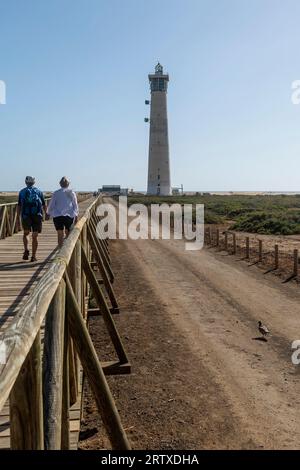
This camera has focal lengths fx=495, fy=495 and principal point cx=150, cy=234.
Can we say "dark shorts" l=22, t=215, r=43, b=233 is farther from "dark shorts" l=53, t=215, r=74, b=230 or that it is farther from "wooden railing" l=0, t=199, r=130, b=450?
"wooden railing" l=0, t=199, r=130, b=450

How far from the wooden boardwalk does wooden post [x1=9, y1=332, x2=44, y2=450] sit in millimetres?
958

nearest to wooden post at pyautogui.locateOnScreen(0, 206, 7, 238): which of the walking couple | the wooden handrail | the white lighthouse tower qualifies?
the walking couple

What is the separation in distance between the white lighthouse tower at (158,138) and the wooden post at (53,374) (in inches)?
2712

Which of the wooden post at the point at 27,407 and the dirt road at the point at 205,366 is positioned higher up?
the wooden post at the point at 27,407

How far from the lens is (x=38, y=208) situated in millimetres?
9469

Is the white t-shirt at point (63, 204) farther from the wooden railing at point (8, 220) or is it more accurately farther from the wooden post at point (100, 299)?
the wooden railing at point (8, 220)

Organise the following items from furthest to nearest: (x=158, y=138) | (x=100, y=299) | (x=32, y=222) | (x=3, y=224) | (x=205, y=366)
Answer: (x=158, y=138) < (x=3, y=224) < (x=32, y=222) < (x=205, y=366) < (x=100, y=299)

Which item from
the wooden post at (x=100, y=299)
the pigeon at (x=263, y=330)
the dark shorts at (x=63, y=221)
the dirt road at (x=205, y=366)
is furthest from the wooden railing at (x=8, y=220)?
the wooden post at (x=100, y=299)

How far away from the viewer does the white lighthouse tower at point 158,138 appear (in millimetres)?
70750

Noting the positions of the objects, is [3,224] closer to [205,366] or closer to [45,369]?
[205,366]

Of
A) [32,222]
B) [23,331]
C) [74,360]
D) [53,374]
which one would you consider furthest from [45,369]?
[32,222]

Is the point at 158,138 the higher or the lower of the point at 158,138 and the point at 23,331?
the higher

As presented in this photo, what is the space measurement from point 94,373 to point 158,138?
69.0m

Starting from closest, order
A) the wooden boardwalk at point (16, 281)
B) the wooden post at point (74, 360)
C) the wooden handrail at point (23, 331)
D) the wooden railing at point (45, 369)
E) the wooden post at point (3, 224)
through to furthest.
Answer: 1. the wooden handrail at point (23, 331)
2. the wooden railing at point (45, 369)
3. the wooden boardwalk at point (16, 281)
4. the wooden post at point (74, 360)
5. the wooden post at point (3, 224)
